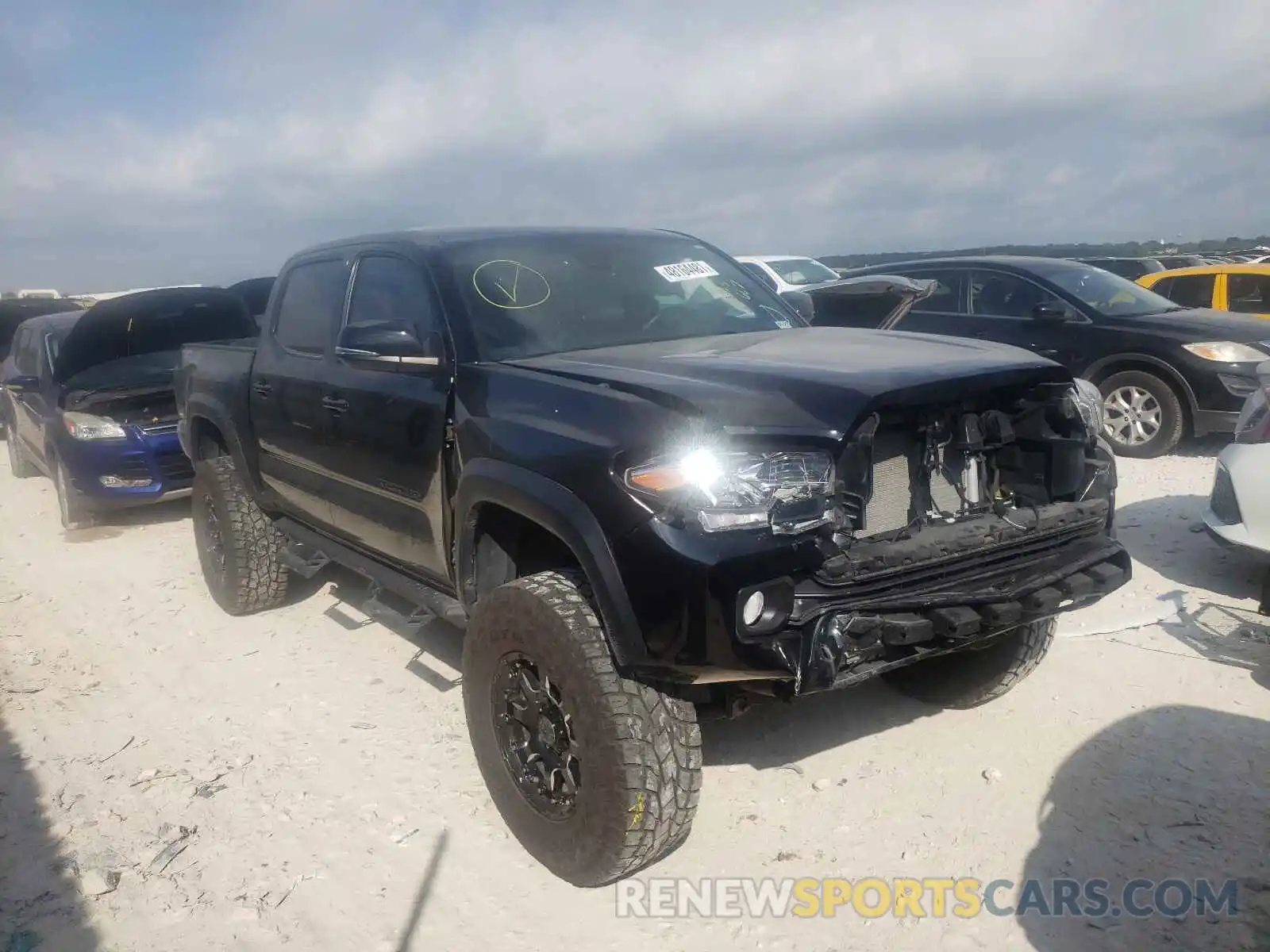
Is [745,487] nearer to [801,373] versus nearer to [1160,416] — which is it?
[801,373]

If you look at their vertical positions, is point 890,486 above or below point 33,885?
above

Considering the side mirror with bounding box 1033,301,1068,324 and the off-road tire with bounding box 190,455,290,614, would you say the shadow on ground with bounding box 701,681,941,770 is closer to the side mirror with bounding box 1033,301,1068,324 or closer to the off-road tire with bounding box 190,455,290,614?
the off-road tire with bounding box 190,455,290,614

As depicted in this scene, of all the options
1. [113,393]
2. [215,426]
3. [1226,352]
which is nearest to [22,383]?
[113,393]

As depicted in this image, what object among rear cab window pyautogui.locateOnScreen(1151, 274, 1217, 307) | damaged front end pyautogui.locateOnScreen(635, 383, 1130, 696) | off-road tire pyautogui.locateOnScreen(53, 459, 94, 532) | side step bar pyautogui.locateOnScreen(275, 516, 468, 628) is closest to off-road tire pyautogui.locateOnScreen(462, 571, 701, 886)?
damaged front end pyautogui.locateOnScreen(635, 383, 1130, 696)

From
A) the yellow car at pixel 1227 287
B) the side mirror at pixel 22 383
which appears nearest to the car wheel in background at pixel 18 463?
the side mirror at pixel 22 383

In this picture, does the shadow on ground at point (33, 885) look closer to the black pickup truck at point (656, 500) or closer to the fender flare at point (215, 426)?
the black pickup truck at point (656, 500)

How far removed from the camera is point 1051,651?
171 inches

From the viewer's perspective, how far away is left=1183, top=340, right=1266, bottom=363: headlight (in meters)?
7.65

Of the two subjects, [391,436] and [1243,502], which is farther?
[1243,502]

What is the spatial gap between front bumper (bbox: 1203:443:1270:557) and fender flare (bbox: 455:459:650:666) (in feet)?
10.9

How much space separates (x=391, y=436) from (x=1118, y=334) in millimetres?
6666

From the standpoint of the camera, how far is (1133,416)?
8102 mm

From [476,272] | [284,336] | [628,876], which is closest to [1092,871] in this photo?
[628,876]

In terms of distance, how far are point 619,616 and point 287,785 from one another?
1.83 meters
